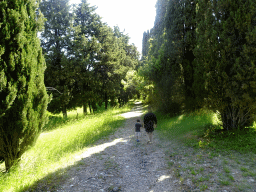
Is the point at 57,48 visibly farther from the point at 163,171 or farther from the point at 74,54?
the point at 163,171

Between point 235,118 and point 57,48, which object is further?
point 57,48

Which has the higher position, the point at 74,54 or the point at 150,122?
the point at 74,54

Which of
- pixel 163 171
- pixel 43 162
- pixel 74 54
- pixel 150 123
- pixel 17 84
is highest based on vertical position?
pixel 74 54

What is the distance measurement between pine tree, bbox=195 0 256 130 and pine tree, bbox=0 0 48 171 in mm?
6917

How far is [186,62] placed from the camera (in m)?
13.1

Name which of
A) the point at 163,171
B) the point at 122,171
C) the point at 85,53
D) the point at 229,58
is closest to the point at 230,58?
the point at 229,58

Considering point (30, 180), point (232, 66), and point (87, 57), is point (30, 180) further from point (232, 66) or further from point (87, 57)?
point (87, 57)

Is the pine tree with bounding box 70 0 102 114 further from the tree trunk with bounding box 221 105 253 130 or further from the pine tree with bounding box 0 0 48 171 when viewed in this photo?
the tree trunk with bounding box 221 105 253 130

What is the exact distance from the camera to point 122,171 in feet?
15.9

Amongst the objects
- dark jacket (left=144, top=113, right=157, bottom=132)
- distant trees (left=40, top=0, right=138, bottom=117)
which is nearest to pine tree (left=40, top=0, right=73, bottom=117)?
distant trees (left=40, top=0, right=138, bottom=117)

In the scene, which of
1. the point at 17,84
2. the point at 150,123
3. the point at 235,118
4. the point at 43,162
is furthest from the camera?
the point at 150,123

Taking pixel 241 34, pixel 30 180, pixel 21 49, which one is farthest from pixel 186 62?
pixel 30 180

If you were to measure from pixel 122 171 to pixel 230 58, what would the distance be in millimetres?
6067

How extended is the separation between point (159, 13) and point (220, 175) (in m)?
19.1
